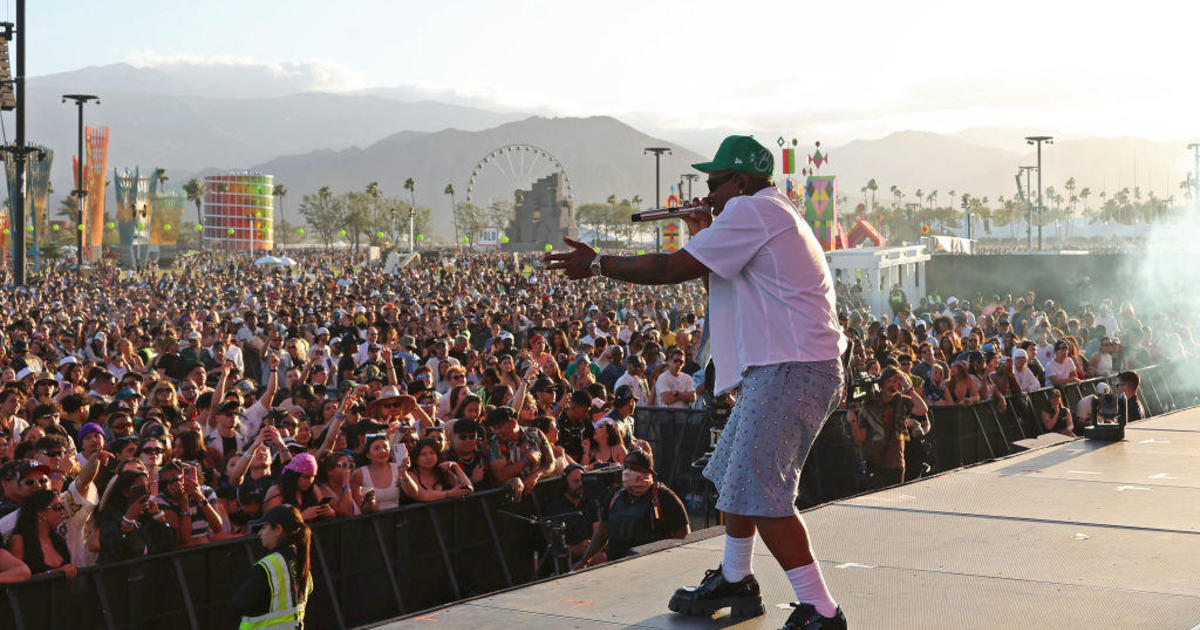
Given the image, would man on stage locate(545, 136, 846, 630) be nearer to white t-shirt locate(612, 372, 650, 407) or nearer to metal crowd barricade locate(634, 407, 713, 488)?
metal crowd barricade locate(634, 407, 713, 488)

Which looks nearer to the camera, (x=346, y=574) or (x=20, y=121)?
(x=346, y=574)

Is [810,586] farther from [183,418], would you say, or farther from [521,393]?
[183,418]

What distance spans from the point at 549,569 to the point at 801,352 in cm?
436

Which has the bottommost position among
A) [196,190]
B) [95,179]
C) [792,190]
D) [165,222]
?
[792,190]

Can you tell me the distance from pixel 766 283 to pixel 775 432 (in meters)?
0.50

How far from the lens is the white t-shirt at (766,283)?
410 centimetres

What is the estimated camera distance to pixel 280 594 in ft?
16.7

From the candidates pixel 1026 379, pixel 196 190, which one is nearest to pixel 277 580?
pixel 1026 379

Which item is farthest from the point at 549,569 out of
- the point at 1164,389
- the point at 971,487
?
the point at 1164,389

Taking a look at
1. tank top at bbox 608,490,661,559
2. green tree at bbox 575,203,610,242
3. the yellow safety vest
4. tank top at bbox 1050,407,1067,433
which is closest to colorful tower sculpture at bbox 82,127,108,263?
tank top at bbox 1050,407,1067,433

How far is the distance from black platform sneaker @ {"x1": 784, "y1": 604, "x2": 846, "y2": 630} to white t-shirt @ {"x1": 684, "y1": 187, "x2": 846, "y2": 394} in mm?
796

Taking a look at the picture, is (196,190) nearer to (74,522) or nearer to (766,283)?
(74,522)

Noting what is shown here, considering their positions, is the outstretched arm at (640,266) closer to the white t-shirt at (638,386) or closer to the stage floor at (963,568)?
the stage floor at (963,568)

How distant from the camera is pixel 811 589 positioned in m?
4.25
